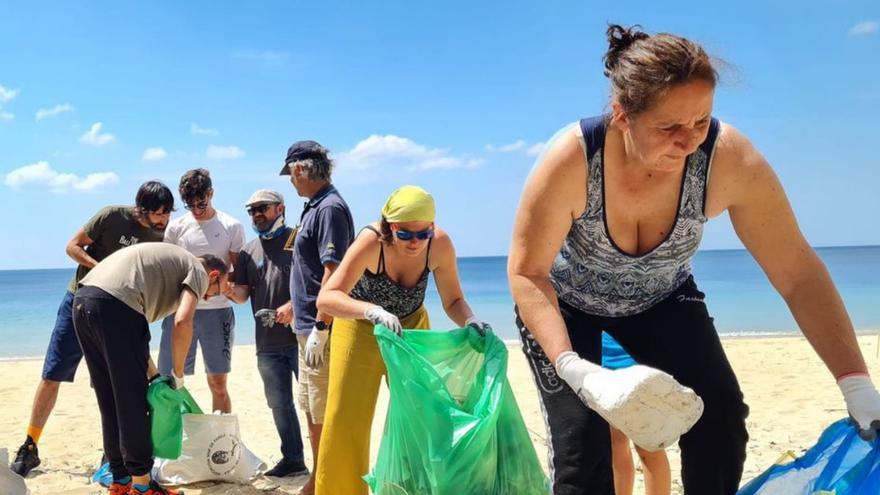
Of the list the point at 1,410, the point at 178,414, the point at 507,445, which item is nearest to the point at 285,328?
the point at 178,414

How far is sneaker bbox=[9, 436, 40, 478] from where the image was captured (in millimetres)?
4254

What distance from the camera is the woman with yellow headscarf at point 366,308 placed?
3092 millimetres

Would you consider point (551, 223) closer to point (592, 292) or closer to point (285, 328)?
point (592, 292)

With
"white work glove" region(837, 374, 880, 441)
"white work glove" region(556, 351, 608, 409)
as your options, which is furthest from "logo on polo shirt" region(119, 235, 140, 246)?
"white work glove" region(837, 374, 880, 441)

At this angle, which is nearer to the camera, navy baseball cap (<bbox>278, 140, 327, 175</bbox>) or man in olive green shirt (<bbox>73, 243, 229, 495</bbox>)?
man in olive green shirt (<bbox>73, 243, 229, 495</bbox>)

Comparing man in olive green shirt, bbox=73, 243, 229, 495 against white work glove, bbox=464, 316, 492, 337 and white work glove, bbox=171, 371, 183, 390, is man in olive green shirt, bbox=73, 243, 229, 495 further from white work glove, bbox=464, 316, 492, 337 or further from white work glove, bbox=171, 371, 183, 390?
white work glove, bbox=464, 316, 492, 337

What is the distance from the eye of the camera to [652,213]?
1977 millimetres

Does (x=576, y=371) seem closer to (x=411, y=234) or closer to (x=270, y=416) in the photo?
(x=411, y=234)

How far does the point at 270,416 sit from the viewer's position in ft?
20.4

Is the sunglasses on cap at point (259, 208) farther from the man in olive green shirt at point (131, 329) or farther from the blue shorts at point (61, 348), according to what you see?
the blue shorts at point (61, 348)

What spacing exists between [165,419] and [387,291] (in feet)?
4.52

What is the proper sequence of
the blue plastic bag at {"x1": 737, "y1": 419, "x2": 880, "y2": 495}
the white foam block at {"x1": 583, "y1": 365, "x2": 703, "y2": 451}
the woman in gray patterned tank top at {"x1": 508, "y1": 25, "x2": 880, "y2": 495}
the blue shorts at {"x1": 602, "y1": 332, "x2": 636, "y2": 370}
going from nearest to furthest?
the white foam block at {"x1": 583, "y1": 365, "x2": 703, "y2": 451} → the blue plastic bag at {"x1": 737, "y1": 419, "x2": 880, "y2": 495} → the woman in gray patterned tank top at {"x1": 508, "y1": 25, "x2": 880, "y2": 495} → the blue shorts at {"x1": 602, "y1": 332, "x2": 636, "y2": 370}

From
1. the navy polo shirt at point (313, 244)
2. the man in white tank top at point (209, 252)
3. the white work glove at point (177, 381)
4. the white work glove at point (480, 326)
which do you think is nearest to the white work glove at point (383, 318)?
the white work glove at point (480, 326)

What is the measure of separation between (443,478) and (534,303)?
3.61ft
